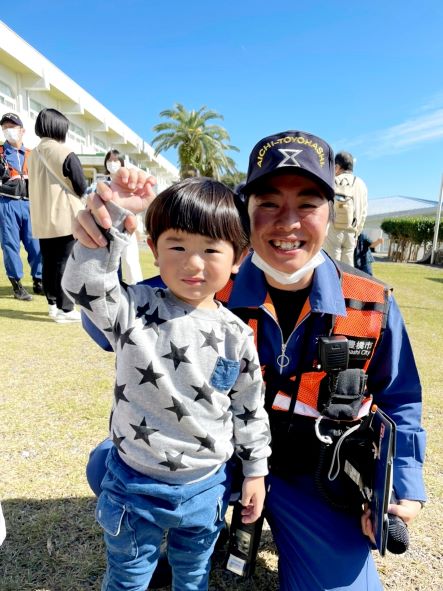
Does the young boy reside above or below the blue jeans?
above

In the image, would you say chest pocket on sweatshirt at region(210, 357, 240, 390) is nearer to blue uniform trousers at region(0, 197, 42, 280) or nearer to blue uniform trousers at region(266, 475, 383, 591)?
blue uniform trousers at region(266, 475, 383, 591)

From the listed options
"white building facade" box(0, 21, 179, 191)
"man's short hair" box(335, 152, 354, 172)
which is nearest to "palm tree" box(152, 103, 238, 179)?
"white building facade" box(0, 21, 179, 191)

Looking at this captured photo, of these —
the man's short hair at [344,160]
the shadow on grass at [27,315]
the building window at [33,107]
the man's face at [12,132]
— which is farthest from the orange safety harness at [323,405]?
the building window at [33,107]

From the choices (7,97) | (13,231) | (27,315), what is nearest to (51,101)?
(7,97)

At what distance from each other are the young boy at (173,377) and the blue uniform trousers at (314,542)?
425mm

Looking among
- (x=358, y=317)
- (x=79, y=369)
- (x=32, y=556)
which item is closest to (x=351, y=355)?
(x=358, y=317)

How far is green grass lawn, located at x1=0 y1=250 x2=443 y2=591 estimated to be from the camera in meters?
Answer: 1.53

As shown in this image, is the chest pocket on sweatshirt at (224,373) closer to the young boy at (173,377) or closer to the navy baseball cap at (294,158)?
the young boy at (173,377)

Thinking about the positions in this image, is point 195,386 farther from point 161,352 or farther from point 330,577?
point 330,577

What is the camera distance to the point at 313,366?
4.86 ft

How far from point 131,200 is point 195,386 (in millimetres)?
492

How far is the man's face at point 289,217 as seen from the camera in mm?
1362

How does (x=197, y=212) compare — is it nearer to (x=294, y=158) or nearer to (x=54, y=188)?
(x=294, y=158)

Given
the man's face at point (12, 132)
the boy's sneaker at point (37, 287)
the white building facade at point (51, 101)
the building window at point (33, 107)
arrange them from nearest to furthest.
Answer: the man's face at point (12, 132) → the boy's sneaker at point (37, 287) → the white building facade at point (51, 101) → the building window at point (33, 107)
